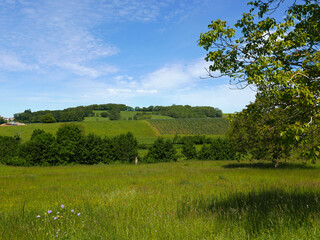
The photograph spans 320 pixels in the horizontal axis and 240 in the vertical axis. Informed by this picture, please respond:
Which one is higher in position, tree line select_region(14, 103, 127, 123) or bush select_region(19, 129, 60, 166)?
tree line select_region(14, 103, 127, 123)

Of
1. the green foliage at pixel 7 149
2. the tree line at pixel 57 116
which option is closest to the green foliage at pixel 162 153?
the green foliage at pixel 7 149

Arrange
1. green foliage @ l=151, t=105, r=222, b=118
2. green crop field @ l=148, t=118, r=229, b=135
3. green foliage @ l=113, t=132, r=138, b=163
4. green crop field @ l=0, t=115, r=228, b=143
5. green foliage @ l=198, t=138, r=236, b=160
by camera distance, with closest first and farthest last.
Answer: green foliage @ l=113, t=132, r=138, b=163 < green foliage @ l=198, t=138, r=236, b=160 < green crop field @ l=0, t=115, r=228, b=143 < green crop field @ l=148, t=118, r=229, b=135 < green foliage @ l=151, t=105, r=222, b=118

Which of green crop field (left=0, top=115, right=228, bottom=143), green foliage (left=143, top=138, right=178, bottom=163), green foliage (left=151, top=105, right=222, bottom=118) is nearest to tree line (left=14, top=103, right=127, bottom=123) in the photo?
green crop field (left=0, top=115, right=228, bottom=143)

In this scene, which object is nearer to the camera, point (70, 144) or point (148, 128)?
point (70, 144)

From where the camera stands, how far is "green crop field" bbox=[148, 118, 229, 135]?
10528cm

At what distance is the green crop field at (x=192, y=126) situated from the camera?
10528 centimetres

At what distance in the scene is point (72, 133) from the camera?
3850 centimetres

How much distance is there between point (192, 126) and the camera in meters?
114

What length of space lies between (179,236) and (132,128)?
10461 centimetres

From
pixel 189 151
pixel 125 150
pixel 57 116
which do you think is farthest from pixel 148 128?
pixel 57 116

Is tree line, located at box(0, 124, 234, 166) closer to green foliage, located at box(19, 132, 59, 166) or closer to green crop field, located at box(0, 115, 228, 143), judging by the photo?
green foliage, located at box(19, 132, 59, 166)

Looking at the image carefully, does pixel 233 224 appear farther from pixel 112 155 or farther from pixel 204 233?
pixel 112 155

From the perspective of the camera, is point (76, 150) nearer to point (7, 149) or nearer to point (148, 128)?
point (7, 149)

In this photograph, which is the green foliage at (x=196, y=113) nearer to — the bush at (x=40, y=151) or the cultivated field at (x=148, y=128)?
the cultivated field at (x=148, y=128)
